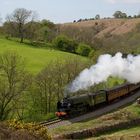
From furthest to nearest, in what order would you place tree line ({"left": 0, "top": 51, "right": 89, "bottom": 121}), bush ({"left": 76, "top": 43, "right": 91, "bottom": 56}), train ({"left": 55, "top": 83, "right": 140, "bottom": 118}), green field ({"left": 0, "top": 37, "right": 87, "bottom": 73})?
bush ({"left": 76, "top": 43, "right": 91, "bottom": 56}) → green field ({"left": 0, "top": 37, "right": 87, "bottom": 73}) → tree line ({"left": 0, "top": 51, "right": 89, "bottom": 121}) → train ({"left": 55, "top": 83, "right": 140, "bottom": 118})

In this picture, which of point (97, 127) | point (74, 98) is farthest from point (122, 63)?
point (97, 127)

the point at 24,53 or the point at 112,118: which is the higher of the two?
the point at 24,53

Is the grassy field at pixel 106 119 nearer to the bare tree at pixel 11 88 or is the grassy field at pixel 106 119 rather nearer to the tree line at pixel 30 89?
the tree line at pixel 30 89

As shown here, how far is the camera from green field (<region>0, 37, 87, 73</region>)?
111562 millimetres

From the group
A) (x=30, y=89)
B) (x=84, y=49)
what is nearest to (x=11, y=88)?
(x=30, y=89)

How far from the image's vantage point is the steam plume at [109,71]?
191ft

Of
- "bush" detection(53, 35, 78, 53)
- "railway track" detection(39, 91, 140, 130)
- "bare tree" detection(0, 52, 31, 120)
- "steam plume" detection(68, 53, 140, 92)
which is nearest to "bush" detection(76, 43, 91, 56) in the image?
"bush" detection(53, 35, 78, 53)

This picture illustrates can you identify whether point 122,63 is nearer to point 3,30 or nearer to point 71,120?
point 71,120

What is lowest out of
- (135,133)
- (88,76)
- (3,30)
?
(135,133)

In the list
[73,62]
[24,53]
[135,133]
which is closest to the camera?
[135,133]

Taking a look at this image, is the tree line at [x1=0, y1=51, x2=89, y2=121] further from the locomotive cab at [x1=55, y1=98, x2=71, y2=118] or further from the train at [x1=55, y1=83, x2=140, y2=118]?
the locomotive cab at [x1=55, y1=98, x2=71, y2=118]

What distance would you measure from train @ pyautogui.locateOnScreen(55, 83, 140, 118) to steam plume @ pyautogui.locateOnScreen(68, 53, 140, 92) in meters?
2.71

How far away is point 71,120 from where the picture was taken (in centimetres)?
4850

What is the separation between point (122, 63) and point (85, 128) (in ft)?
75.9
